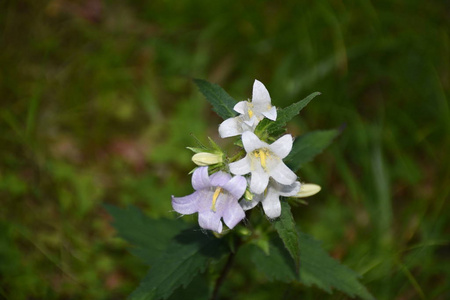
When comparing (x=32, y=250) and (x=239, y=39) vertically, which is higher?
(x=239, y=39)

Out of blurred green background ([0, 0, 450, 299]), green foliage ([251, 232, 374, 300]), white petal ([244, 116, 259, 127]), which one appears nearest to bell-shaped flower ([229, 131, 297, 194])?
white petal ([244, 116, 259, 127])

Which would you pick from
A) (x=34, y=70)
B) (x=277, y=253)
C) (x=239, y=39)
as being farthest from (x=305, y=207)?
(x=34, y=70)

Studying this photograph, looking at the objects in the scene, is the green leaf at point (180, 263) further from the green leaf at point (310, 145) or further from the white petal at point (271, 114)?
the white petal at point (271, 114)

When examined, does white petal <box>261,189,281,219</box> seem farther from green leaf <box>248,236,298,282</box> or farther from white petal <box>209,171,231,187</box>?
green leaf <box>248,236,298,282</box>

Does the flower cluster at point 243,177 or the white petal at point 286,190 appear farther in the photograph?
the white petal at point 286,190

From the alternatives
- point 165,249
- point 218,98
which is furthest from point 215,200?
point 165,249

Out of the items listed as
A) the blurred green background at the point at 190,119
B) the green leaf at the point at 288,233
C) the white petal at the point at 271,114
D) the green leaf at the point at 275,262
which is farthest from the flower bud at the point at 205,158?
A: the blurred green background at the point at 190,119

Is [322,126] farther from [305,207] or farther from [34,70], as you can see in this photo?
[34,70]
